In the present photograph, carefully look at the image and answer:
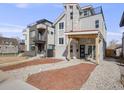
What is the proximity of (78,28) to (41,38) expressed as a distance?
30.8 feet

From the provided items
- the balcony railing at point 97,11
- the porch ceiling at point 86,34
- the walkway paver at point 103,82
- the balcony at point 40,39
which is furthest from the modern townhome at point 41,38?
the walkway paver at point 103,82

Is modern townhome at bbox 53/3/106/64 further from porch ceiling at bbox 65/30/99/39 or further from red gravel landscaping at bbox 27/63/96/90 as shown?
red gravel landscaping at bbox 27/63/96/90

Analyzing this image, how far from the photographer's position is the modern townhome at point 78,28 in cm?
2227

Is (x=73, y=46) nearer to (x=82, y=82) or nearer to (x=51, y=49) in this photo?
(x=51, y=49)

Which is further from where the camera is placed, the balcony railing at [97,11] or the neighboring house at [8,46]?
the neighboring house at [8,46]

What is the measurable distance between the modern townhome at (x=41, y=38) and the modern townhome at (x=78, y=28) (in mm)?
2508

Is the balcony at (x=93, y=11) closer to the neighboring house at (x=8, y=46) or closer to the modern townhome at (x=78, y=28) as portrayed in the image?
the modern townhome at (x=78, y=28)

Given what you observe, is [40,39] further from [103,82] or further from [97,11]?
[103,82]

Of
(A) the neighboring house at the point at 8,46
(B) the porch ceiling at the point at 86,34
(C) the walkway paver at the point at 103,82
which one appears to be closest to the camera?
(C) the walkway paver at the point at 103,82

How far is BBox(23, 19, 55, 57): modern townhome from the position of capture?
93.9 ft

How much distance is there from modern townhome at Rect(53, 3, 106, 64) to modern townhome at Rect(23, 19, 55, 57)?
251 cm

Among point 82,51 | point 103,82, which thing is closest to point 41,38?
point 82,51

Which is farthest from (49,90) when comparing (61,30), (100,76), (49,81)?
A: (61,30)

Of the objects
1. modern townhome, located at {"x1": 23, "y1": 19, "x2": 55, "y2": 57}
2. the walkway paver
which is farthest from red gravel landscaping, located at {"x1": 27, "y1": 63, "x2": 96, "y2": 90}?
modern townhome, located at {"x1": 23, "y1": 19, "x2": 55, "y2": 57}
